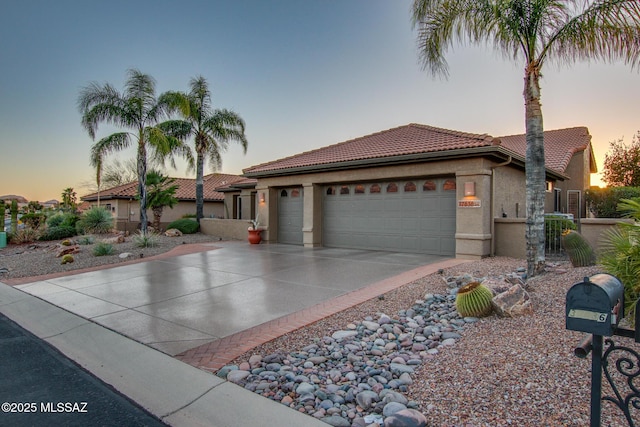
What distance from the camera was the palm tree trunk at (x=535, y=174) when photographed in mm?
7410

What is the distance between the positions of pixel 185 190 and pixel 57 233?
10379 mm

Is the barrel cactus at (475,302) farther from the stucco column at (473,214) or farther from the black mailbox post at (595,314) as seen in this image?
the stucco column at (473,214)

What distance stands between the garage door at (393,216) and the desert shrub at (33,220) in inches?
840

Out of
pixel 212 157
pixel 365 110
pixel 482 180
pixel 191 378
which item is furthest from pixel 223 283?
pixel 212 157

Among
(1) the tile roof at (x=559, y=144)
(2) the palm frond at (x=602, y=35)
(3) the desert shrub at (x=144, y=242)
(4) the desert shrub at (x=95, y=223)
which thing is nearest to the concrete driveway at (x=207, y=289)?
(3) the desert shrub at (x=144, y=242)

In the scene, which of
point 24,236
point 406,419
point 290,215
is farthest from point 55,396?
point 24,236

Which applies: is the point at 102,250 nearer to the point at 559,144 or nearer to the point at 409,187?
the point at 409,187

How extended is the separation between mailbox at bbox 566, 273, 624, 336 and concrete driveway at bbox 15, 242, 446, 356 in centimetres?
440

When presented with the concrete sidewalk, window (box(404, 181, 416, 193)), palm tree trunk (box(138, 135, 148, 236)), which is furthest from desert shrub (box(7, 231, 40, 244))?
window (box(404, 181, 416, 193))

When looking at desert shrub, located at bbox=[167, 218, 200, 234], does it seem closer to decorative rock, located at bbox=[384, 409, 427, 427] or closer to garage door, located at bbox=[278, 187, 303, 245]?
garage door, located at bbox=[278, 187, 303, 245]

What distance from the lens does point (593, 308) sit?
2104 millimetres

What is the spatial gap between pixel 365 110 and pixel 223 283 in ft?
44.5

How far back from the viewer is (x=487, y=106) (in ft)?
52.1

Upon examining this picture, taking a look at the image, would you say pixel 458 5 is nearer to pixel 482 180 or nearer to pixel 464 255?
pixel 482 180
